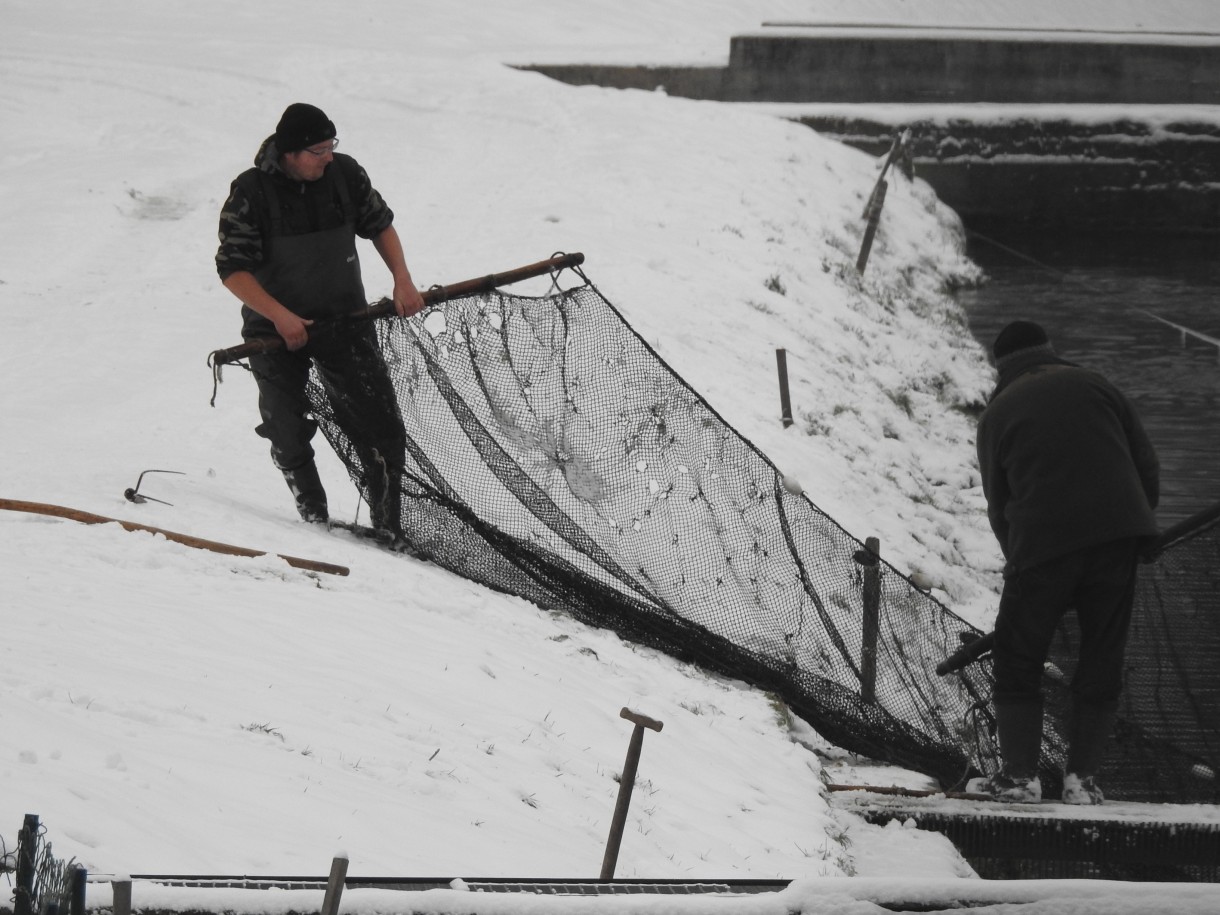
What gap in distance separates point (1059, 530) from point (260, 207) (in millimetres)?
A: 3392

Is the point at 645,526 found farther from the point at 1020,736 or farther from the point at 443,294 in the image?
the point at 1020,736

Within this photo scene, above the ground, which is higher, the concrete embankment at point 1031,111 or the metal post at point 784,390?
the concrete embankment at point 1031,111

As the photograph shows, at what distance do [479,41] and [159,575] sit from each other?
17294 mm

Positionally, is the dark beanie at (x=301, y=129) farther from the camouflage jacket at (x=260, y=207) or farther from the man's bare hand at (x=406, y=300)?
the man's bare hand at (x=406, y=300)

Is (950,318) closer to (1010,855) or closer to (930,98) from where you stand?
(930,98)

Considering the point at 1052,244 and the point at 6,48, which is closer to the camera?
the point at 6,48

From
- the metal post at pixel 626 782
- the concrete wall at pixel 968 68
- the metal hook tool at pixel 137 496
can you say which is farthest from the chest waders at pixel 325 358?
the concrete wall at pixel 968 68

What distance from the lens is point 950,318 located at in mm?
15219

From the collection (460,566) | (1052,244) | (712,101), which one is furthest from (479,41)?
(460,566)

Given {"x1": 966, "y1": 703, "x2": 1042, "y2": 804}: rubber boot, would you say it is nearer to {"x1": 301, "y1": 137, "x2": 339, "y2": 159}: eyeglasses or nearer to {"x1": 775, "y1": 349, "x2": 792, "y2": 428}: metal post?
{"x1": 301, "y1": 137, "x2": 339, "y2": 159}: eyeglasses

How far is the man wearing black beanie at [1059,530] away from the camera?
5.01 m

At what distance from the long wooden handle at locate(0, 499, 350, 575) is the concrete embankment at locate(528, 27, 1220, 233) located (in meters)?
15.8

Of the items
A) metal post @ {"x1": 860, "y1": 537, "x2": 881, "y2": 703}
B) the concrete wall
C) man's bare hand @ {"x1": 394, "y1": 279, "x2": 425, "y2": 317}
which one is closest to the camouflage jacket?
man's bare hand @ {"x1": 394, "y1": 279, "x2": 425, "y2": 317}

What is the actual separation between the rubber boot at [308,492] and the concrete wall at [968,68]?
49.7 feet
